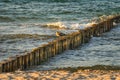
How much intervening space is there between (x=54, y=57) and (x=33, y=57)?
7.07 ft

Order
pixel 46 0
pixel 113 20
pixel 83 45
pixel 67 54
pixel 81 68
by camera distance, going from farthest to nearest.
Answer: pixel 46 0, pixel 113 20, pixel 83 45, pixel 67 54, pixel 81 68

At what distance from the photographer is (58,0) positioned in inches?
2886

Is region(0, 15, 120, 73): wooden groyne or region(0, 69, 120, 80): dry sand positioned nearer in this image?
region(0, 69, 120, 80): dry sand

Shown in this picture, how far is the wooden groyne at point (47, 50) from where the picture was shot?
51.4ft

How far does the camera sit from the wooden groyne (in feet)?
51.4

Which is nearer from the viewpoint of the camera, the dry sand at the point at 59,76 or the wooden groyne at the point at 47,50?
the dry sand at the point at 59,76

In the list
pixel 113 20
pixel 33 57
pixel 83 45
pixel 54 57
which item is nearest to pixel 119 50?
pixel 83 45

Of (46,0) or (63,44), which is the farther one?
(46,0)

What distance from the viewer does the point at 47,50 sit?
1862 cm

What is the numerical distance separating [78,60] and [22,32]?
422 inches

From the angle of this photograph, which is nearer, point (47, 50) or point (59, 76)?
point (59, 76)

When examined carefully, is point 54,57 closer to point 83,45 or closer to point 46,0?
point 83,45

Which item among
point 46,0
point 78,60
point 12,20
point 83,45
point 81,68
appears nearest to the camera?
point 81,68

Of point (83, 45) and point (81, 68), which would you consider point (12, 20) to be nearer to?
point (83, 45)
